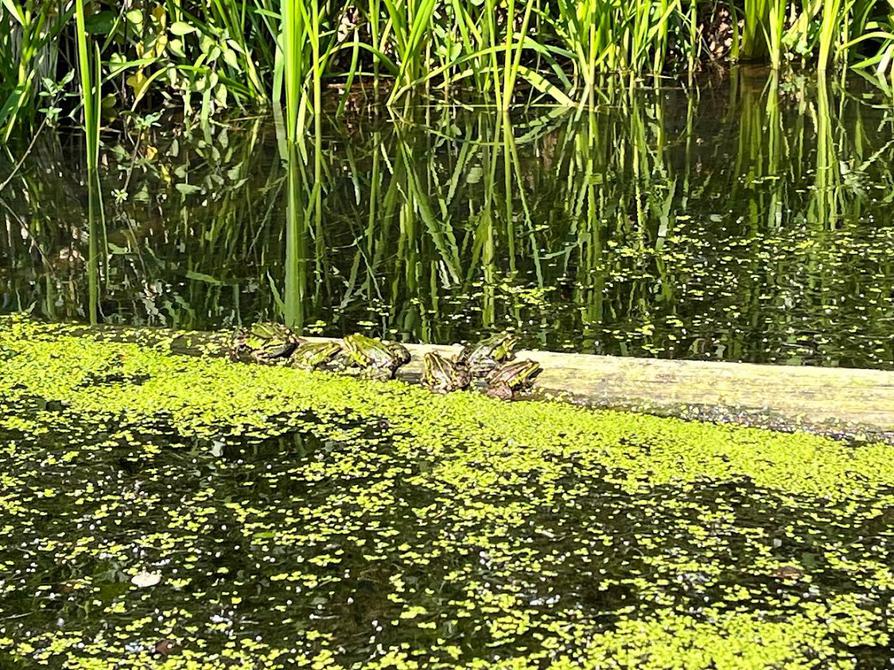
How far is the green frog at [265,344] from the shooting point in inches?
124

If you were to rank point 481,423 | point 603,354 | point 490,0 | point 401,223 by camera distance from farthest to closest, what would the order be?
point 490,0, point 401,223, point 603,354, point 481,423

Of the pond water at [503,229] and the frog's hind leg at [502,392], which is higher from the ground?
the pond water at [503,229]

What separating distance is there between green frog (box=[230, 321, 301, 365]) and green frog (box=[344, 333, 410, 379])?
18cm

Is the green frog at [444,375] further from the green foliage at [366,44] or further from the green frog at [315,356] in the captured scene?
the green foliage at [366,44]

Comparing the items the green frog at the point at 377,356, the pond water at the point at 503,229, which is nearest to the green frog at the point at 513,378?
the green frog at the point at 377,356

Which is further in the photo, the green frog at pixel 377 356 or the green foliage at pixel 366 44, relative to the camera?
the green foliage at pixel 366 44

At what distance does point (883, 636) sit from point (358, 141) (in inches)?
182

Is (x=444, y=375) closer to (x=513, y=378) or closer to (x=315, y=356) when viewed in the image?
(x=513, y=378)

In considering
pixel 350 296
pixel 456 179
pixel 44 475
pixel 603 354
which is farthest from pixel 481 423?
pixel 456 179

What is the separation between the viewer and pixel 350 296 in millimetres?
3820

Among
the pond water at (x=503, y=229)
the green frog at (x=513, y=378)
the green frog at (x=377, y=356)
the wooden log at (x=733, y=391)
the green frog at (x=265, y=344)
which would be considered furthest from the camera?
the pond water at (x=503, y=229)

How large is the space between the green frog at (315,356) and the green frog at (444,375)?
261 mm

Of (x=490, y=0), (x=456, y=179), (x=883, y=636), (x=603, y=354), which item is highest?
(x=490, y=0)

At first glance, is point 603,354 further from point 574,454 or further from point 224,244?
point 224,244
